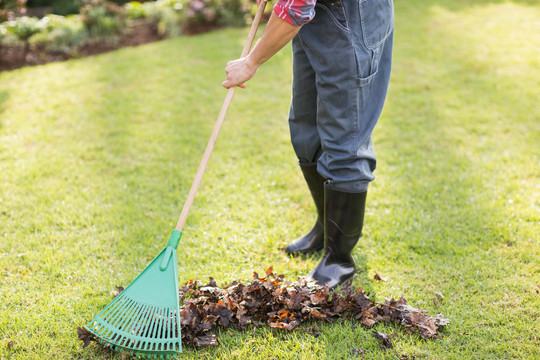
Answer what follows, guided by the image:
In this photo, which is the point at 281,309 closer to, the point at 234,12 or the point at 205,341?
the point at 205,341

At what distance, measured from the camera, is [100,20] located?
7.09 metres

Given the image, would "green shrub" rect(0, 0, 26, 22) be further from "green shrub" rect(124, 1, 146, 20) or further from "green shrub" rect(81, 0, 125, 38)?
"green shrub" rect(124, 1, 146, 20)

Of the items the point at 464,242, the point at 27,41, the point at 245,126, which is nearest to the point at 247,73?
the point at 464,242

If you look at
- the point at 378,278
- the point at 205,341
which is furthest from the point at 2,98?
the point at 378,278

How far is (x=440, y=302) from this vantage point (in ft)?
7.91

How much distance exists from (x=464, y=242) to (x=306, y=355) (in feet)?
4.33

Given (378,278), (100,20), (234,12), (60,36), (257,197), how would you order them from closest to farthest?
(378,278)
(257,197)
(60,36)
(100,20)
(234,12)

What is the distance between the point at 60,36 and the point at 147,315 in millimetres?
5930

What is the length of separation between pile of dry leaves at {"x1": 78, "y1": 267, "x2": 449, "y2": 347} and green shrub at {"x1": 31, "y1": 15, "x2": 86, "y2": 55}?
18.4 ft

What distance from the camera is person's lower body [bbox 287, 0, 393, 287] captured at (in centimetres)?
205

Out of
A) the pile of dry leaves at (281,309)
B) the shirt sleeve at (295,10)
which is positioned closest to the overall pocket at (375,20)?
the shirt sleeve at (295,10)

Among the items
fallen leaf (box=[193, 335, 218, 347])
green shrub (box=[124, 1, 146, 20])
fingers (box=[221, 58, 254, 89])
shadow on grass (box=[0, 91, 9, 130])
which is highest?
fingers (box=[221, 58, 254, 89])

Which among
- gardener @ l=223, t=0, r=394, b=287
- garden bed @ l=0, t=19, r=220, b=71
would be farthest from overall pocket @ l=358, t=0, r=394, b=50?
garden bed @ l=0, t=19, r=220, b=71

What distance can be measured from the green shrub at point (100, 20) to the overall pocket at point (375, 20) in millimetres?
5927
